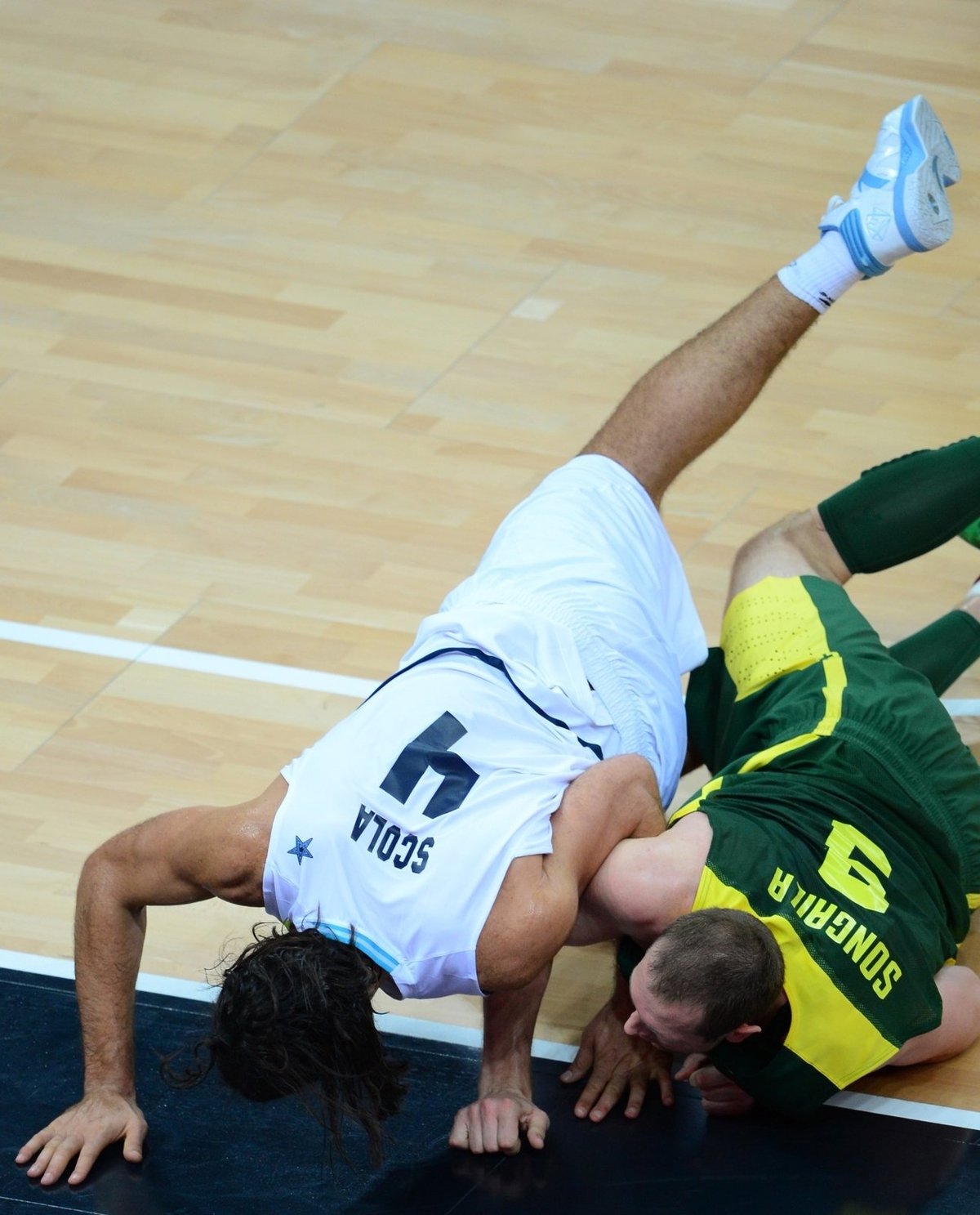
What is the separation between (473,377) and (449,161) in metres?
1.13

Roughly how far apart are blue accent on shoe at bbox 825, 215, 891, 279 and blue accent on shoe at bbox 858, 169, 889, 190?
0.05 m

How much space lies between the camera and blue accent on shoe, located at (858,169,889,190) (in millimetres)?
3420

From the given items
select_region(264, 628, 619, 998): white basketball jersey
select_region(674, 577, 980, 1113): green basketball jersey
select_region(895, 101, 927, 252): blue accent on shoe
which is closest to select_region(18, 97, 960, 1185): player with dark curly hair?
select_region(264, 628, 619, 998): white basketball jersey

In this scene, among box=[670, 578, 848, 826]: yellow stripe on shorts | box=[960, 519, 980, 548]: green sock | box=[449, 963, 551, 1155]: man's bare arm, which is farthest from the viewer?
box=[960, 519, 980, 548]: green sock

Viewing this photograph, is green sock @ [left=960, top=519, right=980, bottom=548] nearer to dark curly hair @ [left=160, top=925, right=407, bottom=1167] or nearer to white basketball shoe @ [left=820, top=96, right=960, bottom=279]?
white basketball shoe @ [left=820, top=96, right=960, bottom=279]

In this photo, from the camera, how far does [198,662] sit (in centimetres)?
384

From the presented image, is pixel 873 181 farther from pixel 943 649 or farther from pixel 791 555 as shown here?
pixel 943 649

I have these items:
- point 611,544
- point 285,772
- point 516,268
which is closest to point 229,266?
point 516,268

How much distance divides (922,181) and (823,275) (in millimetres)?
237

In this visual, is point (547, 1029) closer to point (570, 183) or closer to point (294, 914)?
point (294, 914)

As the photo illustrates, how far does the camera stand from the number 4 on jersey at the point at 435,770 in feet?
8.64

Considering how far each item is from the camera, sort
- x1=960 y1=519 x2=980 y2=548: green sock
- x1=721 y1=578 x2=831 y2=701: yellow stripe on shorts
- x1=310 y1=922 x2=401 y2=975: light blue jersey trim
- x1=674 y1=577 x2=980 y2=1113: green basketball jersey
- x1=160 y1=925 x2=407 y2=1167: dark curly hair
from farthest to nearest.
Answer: x1=960 y1=519 x2=980 y2=548: green sock < x1=721 y1=578 x2=831 y2=701: yellow stripe on shorts < x1=674 y1=577 x2=980 y2=1113: green basketball jersey < x1=310 y1=922 x2=401 y2=975: light blue jersey trim < x1=160 y1=925 x2=407 y2=1167: dark curly hair

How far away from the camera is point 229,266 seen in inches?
200

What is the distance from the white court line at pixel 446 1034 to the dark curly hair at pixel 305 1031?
50 cm
